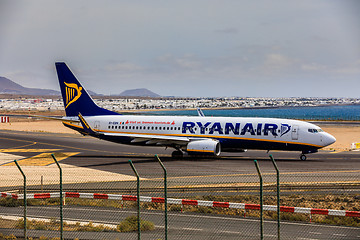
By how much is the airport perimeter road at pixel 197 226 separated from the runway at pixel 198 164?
704 cm

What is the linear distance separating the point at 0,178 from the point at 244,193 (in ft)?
62.3

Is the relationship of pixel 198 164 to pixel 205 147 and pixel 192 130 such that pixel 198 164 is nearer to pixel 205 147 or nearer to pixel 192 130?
pixel 205 147

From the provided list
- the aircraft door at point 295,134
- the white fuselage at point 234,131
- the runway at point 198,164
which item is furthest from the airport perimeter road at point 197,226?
the aircraft door at point 295,134

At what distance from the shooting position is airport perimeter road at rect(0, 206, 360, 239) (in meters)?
→ 17.8

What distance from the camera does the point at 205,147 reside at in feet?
136

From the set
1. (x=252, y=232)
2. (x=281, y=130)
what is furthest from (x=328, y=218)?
(x=281, y=130)

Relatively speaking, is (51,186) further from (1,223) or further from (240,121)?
(240,121)

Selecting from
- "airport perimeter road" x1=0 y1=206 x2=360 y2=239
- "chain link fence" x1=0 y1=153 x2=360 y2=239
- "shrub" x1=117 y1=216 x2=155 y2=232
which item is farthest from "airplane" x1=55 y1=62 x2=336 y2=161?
"shrub" x1=117 y1=216 x2=155 y2=232

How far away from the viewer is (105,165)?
132 ft

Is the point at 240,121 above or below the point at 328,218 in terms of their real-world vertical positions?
above

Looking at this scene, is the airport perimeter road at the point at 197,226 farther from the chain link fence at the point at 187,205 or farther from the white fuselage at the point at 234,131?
the white fuselage at the point at 234,131

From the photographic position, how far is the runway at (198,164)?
3108 centimetres

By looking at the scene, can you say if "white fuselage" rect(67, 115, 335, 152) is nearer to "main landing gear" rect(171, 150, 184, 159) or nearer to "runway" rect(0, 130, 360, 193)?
"runway" rect(0, 130, 360, 193)

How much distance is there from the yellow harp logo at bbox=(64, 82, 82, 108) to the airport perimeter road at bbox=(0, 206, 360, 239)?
26584 mm
